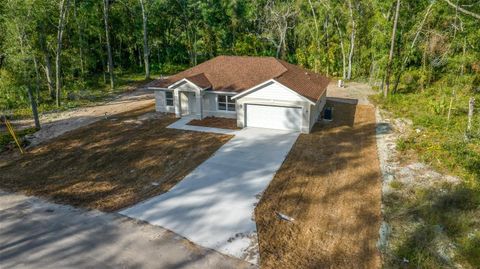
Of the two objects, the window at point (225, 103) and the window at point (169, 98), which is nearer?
the window at point (225, 103)

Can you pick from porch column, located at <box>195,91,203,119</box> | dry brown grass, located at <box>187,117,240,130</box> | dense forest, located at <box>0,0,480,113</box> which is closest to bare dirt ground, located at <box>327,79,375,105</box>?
dense forest, located at <box>0,0,480,113</box>

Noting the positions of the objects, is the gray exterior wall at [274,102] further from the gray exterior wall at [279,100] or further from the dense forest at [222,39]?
the dense forest at [222,39]

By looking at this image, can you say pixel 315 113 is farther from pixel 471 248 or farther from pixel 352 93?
pixel 471 248

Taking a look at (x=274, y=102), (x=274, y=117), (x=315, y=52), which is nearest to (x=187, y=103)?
(x=274, y=117)

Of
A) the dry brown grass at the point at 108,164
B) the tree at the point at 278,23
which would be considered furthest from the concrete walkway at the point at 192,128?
the tree at the point at 278,23

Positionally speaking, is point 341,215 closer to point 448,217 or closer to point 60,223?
point 448,217

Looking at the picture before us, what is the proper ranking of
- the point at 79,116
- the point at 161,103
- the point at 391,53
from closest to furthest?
the point at 161,103 < the point at 79,116 < the point at 391,53

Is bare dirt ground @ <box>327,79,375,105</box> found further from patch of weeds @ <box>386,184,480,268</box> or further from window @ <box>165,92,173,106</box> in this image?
patch of weeds @ <box>386,184,480,268</box>
